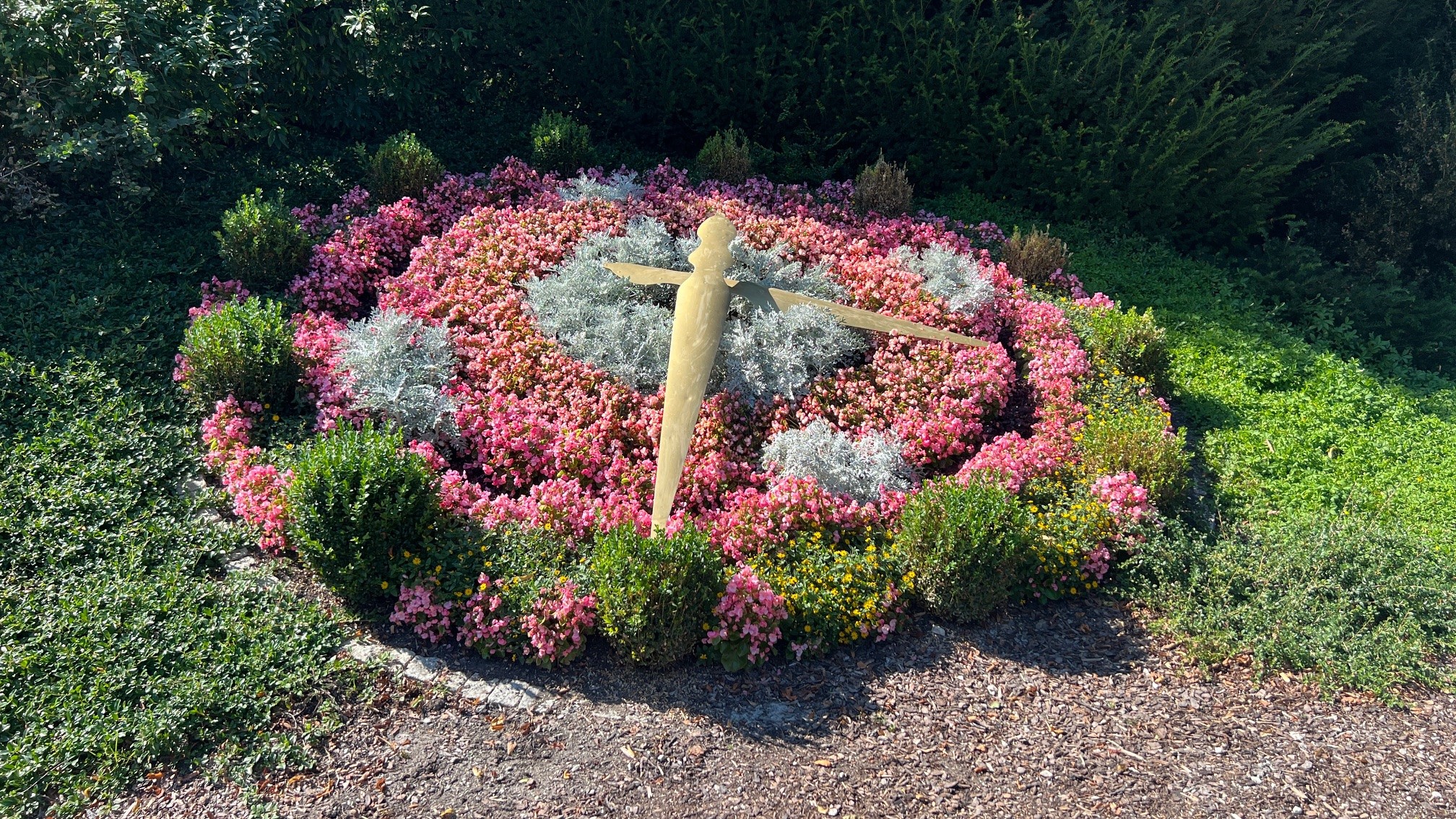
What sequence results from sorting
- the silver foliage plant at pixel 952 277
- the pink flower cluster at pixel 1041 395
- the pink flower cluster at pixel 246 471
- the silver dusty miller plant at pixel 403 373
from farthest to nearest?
the silver foliage plant at pixel 952 277
the silver dusty miller plant at pixel 403 373
the pink flower cluster at pixel 1041 395
the pink flower cluster at pixel 246 471

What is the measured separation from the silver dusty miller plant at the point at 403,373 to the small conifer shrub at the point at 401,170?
7.61 ft

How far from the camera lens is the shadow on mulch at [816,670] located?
179 inches

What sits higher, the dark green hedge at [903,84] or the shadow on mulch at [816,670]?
the dark green hedge at [903,84]

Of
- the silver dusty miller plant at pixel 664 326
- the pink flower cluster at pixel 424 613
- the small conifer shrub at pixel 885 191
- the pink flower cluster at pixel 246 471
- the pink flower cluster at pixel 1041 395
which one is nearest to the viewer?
the pink flower cluster at pixel 424 613

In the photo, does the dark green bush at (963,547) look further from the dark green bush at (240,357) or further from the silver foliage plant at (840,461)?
the dark green bush at (240,357)

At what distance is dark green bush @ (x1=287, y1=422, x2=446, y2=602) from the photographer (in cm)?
473

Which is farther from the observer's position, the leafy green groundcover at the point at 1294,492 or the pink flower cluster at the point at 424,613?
the leafy green groundcover at the point at 1294,492

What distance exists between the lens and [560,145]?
8930 mm

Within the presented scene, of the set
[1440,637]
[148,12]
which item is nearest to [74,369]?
[148,12]

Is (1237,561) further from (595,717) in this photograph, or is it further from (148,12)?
(148,12)

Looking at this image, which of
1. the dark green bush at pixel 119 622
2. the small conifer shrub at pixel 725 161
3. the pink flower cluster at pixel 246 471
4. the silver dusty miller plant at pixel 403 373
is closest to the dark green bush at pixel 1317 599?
the silver dusty miller plant at pixel 403 373

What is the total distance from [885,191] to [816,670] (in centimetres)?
511

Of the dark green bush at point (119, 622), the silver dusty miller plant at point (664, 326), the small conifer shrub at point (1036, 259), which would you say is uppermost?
the small conifer shrub at point (1036, 259)

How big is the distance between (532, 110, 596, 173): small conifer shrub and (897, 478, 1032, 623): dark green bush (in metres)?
5.39
